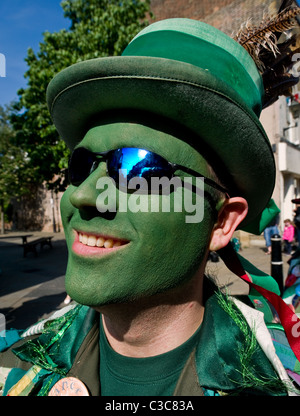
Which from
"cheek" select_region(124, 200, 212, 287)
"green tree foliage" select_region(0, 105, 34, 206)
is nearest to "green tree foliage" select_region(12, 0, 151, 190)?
"cheek" select_region(124, 200, 212, 287)

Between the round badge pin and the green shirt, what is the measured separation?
0.34ft

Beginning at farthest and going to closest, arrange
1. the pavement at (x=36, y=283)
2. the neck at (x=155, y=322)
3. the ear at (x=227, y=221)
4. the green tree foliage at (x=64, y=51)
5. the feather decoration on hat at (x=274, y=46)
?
the green tree foliage at (x=64, y=51), the pavement at (x=36, y=283), the feather decoration on hat at (x=274, y=46), the ear at (x=227, y=221), the neck at (x=155, y=322)

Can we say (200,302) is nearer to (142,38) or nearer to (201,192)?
(201,192)

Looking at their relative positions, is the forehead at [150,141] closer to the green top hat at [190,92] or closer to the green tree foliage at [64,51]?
the green top hat at [190,92]

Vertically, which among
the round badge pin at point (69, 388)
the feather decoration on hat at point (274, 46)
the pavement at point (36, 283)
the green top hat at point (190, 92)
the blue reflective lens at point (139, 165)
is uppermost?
the feather decoration on hat at point (274, 46)

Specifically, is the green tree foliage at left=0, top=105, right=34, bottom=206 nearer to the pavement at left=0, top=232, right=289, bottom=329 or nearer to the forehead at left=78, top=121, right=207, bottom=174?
the pavement at left=0, top=232, right=289, bottom=329

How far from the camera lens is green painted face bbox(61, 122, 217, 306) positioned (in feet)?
3.56

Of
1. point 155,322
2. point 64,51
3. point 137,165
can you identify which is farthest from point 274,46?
point 64,51

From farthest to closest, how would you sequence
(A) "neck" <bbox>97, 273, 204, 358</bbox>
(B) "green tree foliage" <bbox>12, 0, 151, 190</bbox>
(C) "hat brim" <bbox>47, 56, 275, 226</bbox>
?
1. (B) "green tree foliage" <bbox>12, 0, 151, 190</bbox>
2. (A) "neck" <bbox>97, 273, 204, 358</bbox>
3. (C) "hat brim" <bbox>47, 56, 275, 226</bbox>

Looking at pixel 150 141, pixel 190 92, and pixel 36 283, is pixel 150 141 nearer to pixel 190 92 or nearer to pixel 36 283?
pixel 190 92

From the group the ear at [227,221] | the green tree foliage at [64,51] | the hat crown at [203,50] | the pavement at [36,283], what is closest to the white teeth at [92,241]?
the ear at [227,221]

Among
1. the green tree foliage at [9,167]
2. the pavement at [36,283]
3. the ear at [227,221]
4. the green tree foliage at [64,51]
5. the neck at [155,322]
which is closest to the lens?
the neck at [155,322]

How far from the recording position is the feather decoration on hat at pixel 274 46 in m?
1.50
